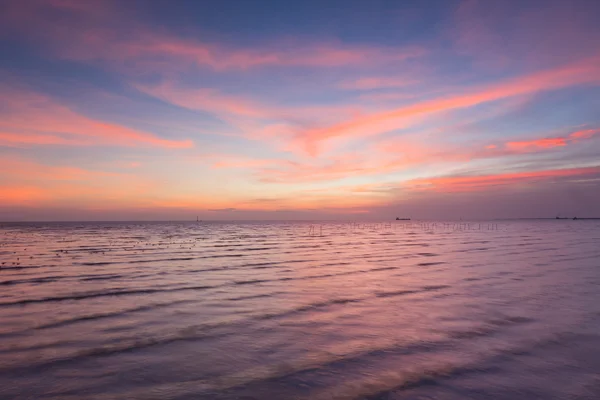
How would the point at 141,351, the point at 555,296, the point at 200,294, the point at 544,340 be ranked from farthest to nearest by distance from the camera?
the point at 200,294, the point at 555,296, the point at 544,340, the point at 141,351

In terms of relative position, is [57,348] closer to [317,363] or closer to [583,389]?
[317,363]

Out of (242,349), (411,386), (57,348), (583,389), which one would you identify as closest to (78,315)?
(57,348)

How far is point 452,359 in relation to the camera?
942cm

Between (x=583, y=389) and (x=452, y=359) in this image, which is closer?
(x=583, y=389)

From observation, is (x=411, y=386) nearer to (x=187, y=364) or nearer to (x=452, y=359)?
(x=452, y=359)

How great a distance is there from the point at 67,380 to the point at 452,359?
866 centimetres

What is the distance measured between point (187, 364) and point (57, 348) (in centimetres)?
398

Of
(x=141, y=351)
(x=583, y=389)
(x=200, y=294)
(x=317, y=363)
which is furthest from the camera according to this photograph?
(x=200, y=294)

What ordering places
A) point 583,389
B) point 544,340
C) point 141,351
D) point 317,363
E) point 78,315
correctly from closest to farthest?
point 583,389 < point 317,363 < point 141,351 < point 544,340 < point 78,315

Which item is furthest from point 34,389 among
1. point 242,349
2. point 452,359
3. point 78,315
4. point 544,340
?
point 544,340

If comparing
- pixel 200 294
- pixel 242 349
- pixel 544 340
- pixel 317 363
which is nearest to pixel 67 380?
pixel 242 349

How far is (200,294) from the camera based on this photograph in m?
18.0

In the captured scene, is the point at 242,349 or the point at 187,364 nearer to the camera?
the point at 187,364

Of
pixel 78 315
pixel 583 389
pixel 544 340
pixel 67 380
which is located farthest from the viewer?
pixel 78 315
